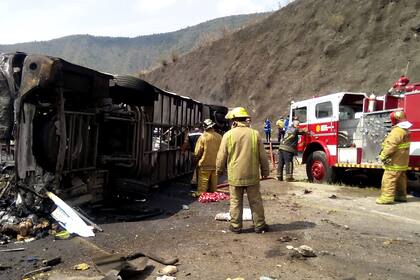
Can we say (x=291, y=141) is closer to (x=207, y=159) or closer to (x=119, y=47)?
(x=207, y=159)

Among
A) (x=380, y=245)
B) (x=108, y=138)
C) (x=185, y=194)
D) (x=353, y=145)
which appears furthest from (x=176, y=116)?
(x=380, y=245)

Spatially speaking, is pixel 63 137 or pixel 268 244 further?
pixel 63 137

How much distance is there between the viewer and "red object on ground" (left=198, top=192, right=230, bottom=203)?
9.41 meters

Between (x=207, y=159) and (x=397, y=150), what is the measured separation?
150 inches

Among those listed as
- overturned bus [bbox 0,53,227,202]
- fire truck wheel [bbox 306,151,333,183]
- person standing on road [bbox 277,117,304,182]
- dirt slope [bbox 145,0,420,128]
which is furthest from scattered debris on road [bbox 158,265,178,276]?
dirt slope [bbox 145,0,420,128]

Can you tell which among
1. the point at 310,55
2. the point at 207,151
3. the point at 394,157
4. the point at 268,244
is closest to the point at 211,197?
the point at 207,151

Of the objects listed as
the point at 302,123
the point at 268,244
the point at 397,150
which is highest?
the point at 302,123

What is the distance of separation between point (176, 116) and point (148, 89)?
3.09 metres

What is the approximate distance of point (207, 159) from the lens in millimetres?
9844

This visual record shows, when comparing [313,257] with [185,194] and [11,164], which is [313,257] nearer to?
[11,164]

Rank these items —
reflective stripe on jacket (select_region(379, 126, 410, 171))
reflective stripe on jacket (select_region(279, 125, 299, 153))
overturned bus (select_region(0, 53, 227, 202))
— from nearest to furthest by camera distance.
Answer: overturned bus (select_region(0, 53, 227, 202)) → reflective stripe on jacket (select_region(379, 126, 410, 171)) → reflective stripe on jacket (select_region(279, 125, 299, 153))

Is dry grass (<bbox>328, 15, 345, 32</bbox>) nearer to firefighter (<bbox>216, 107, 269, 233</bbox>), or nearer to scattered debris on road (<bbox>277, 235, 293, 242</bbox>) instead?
firefighter (<bbox>216, 107, 269, 233</bbox>)

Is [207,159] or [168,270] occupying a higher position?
[207,159]

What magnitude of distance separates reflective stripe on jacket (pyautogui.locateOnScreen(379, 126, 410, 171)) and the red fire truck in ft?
1.83
